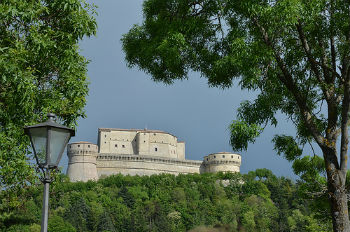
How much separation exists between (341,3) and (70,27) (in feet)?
20.2

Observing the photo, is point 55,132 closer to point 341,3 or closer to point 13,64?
point 13,64

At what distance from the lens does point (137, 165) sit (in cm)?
8625

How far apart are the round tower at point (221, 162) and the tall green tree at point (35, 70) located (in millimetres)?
80055

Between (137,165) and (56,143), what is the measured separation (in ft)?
261

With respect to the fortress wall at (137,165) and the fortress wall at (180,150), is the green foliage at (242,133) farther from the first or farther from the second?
the fortress wall at (180,150)

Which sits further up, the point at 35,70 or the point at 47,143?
the point at 35,70

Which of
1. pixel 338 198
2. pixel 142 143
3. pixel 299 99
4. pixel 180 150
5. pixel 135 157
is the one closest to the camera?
pixel 338 198

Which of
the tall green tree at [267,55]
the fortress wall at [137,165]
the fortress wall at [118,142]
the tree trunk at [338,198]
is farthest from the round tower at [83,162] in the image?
the tree trunk at [338,198]

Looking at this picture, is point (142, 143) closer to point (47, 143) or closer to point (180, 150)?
point (180, 150)

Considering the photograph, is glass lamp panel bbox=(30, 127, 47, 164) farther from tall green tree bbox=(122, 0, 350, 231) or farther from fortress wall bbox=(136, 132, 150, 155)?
fortress wall bbox=(136, 132, 150, 155)

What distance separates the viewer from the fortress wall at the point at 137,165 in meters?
85.1

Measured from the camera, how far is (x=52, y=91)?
11312 mm

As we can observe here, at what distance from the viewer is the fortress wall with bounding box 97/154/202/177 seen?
8506cm

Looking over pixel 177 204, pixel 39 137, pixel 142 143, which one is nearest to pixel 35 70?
pixel 39 137
